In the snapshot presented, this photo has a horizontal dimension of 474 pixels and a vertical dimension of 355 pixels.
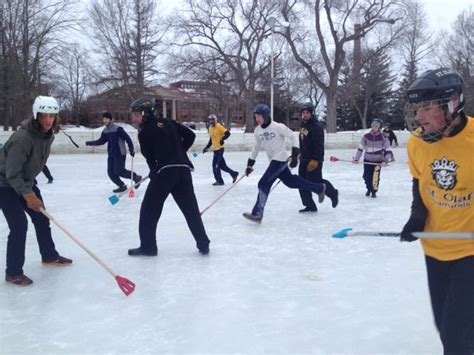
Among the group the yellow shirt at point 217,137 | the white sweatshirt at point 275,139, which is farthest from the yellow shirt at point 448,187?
the yellow shirt at point 217,137

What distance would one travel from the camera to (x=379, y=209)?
744cm

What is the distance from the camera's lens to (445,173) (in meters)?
2.10

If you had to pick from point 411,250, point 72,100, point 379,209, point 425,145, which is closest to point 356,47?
point 72,100

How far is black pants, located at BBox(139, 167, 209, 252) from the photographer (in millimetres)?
4602

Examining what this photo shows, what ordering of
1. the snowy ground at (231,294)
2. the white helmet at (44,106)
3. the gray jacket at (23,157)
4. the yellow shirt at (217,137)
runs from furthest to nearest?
the yellow shirt at (217,137), the white helmet at (44,106), the gray jacket at (23,157), the snowy ground at (231,294)

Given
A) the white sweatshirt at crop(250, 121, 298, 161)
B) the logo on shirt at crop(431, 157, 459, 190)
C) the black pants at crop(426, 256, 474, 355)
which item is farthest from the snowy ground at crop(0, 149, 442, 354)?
the logo on shirt at crop(431, 157, 459, 190)

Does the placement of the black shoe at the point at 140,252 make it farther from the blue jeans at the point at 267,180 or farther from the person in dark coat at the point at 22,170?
the blue jeans at the point at 267,180

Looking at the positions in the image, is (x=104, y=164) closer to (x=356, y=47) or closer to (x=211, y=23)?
(x=211, y=23)

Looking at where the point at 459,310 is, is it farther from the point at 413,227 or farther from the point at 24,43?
the point at 24,43

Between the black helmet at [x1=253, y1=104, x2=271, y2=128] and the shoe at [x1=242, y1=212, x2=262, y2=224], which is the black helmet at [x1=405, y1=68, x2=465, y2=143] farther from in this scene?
the shoe at [x1=242, y1=212, x2=262, y2=224]

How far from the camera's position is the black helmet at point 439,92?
202 centimetres

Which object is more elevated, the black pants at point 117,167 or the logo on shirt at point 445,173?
the logo on shirt at point 445,173

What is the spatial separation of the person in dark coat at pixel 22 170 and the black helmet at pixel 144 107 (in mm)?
796

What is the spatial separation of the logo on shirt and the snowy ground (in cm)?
117
